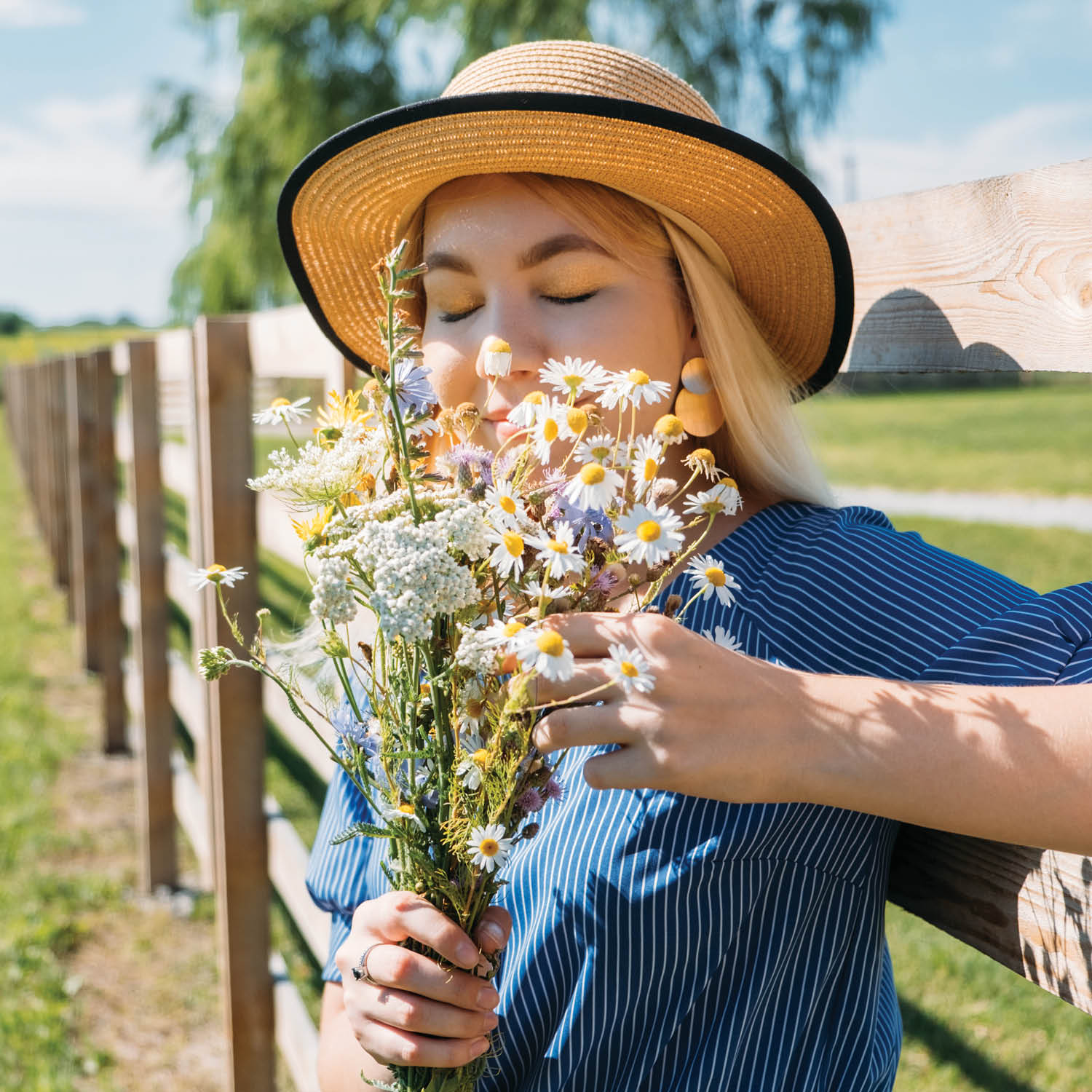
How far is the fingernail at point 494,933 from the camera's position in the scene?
3.68 ft

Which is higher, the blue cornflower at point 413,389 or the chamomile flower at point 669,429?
the blue cornflower at point 413,389

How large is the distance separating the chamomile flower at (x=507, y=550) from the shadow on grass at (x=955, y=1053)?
2.45 m

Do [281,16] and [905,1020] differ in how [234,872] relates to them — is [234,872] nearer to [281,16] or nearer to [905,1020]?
[905,1020]

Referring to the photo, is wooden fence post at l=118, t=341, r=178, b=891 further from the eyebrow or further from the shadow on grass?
the eyebrow

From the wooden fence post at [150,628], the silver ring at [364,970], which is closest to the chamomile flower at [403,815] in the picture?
the silver ring at [364,970]

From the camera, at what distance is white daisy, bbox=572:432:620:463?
0.89 metres

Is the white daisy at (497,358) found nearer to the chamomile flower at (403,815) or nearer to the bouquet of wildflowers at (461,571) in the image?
the bouquet of wildflowers at (461,571)

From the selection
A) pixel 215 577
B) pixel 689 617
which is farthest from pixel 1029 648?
pixel 215 577

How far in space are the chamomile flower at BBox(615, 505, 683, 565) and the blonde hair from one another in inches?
25.5

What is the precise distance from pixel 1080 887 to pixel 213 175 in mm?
15072

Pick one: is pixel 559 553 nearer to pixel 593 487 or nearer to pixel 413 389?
pixel 593 487

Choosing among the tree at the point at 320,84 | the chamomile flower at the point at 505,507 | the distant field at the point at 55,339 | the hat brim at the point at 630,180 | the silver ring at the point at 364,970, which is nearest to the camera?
the chamomile flower at the point at 505,507

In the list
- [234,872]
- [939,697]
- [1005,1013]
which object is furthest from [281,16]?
[939,697]

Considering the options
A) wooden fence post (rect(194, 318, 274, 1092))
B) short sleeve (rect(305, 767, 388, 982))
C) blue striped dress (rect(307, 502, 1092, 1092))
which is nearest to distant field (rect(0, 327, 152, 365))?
wooden fence post (rect(194, 318, 274, 1092))
